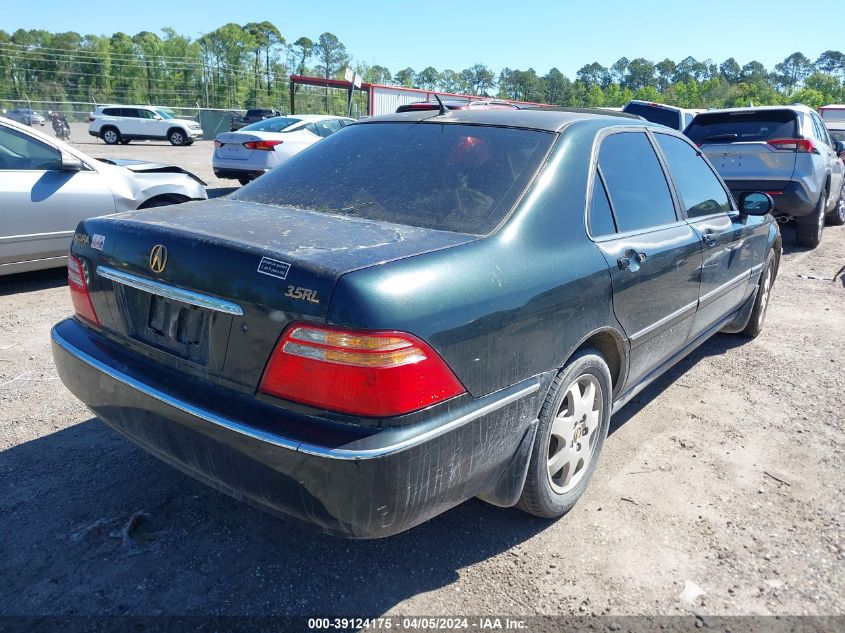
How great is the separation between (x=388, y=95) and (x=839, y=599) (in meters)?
31.9

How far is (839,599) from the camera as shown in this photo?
234cm

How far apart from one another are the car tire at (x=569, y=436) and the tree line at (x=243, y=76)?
52036 mm

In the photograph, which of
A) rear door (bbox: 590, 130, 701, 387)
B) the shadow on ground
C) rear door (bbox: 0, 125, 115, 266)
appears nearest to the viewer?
rear door (bbox: 590, 130, 701, 387)

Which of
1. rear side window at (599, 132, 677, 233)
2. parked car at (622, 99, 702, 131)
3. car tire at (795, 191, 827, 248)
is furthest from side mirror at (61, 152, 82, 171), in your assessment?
parked car at (622, 99, 702, 131)

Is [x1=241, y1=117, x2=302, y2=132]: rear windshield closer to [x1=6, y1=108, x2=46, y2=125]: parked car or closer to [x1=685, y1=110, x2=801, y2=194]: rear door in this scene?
[x1=685, y1=110, x2=801, y2=194]: rear door

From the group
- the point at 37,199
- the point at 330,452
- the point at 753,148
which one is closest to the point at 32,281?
the point at 37,199

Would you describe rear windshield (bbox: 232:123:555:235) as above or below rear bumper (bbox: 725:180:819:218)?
above

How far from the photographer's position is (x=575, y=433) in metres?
2.71

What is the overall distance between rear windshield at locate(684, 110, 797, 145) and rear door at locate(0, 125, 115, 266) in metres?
7.56

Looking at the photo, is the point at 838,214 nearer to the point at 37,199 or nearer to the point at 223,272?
the point at 37,199

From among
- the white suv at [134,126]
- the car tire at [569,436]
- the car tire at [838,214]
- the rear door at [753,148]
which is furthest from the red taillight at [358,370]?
the white suv at [134,126]

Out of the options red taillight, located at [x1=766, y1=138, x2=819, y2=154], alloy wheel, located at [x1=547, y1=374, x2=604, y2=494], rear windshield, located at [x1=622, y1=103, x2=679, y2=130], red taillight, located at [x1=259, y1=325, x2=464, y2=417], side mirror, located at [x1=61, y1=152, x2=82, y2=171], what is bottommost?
alloy wheel, located at [x1=547, y1=374, x2=604, y2=494]

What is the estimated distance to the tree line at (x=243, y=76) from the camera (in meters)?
54.9

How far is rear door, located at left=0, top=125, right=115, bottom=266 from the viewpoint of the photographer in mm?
5434
